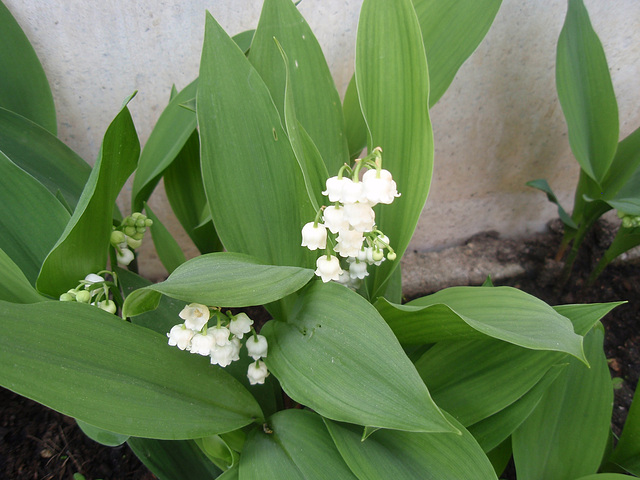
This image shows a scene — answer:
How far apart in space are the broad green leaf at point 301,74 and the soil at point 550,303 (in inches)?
29.5

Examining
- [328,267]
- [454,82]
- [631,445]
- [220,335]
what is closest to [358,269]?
[328,267]

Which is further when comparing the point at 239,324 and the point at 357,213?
the point at 239,324

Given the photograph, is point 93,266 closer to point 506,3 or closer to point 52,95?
point 52,95

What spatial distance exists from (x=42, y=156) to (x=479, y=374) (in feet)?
2.81

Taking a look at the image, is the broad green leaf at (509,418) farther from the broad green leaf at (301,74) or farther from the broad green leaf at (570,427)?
the broad green leaf at (301,74)

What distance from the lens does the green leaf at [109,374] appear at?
50 cm

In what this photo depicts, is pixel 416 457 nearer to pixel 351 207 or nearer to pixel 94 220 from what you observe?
pixel 351 207

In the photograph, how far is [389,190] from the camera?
20.3 inches

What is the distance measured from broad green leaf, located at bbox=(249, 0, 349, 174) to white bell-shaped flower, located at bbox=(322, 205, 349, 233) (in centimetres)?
34

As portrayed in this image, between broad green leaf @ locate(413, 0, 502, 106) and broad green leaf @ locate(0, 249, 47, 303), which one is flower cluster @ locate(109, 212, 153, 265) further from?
broad green leaf @ locate(413, 0, 502, 106)

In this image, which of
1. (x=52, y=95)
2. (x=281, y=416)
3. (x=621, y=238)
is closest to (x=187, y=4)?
(x=52, y=95)

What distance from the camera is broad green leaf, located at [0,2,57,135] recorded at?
3.01 feet

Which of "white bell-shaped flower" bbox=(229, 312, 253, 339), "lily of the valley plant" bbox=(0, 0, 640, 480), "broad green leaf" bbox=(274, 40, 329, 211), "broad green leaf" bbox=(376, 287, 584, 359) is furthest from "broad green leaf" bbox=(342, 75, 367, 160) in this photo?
"white bell-shaped flower" bbox=(229, 312, 253, 339)

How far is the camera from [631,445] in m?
0.82
